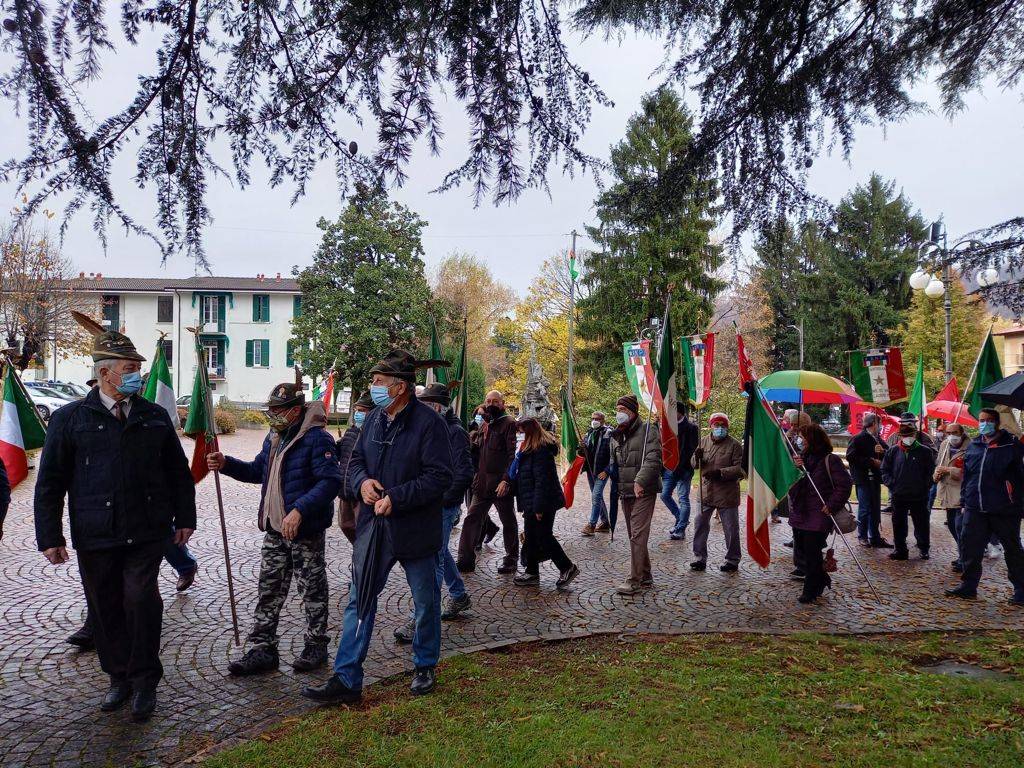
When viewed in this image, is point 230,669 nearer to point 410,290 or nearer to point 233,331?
point 410,290

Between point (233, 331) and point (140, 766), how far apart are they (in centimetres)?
5498

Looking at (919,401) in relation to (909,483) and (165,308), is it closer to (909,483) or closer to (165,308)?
(909,483)

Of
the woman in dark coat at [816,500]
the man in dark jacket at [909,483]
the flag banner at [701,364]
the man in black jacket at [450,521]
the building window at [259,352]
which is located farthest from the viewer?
the building window at [259,352]

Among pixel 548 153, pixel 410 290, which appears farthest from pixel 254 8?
pixel 410 290

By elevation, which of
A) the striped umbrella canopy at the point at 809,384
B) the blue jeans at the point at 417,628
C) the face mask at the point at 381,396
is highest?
the striped umbrella canopy at the point at 809,384

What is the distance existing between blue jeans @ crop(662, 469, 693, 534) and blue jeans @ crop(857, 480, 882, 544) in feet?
7.98

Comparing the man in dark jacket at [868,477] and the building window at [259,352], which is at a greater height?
the building window at [259,352]

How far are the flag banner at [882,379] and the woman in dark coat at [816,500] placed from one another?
4.66 m

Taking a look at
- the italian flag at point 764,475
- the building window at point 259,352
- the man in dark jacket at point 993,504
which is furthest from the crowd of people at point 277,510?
the building window at point 259,352

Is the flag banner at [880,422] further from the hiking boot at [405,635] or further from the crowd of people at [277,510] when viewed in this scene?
the hiking boot at [405,635]

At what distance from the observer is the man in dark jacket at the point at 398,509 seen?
4.42 meters

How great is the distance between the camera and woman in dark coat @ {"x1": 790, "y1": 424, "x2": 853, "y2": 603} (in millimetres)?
7379

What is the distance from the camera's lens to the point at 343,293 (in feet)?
130

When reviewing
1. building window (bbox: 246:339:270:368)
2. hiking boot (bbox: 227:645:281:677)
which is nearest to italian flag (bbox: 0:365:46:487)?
hiking boot (bbox: 227:645:281:677)
